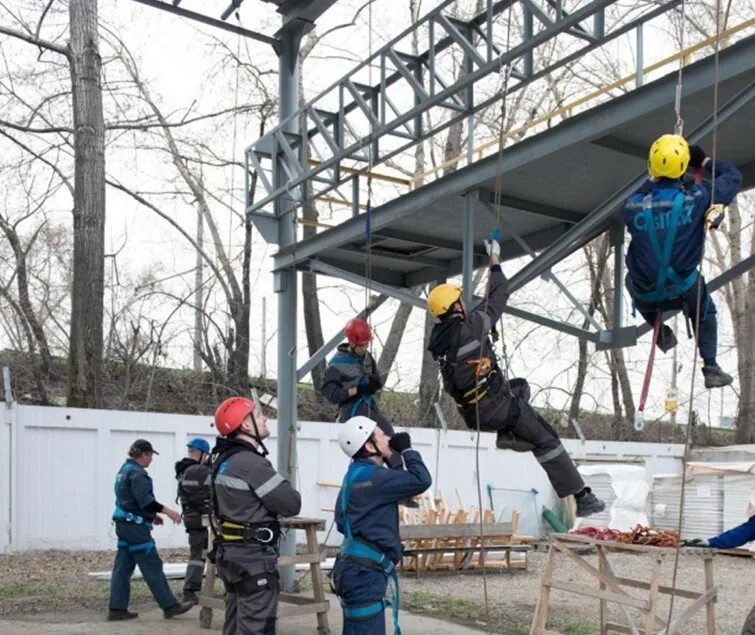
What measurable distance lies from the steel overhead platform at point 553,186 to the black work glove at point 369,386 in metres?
1.55

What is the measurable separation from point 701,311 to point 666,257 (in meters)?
0.72

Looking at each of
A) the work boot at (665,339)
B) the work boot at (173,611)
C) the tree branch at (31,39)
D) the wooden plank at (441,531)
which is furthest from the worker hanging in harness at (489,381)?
the tree branch at (31,39)

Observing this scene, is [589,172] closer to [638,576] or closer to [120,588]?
[120,588]

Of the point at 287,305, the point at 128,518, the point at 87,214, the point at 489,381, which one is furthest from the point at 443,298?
the point at 87,214

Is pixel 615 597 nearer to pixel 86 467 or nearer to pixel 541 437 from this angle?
pixel 541 437

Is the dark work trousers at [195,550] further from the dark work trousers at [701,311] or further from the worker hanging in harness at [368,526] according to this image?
the dark work trousers at [701,311]

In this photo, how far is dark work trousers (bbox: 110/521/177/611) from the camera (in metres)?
9.89

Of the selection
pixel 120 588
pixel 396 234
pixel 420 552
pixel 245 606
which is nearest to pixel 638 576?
pixel 420 552

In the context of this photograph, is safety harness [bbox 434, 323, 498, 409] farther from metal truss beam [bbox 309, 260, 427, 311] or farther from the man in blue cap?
the man in blue cap

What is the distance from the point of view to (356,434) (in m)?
6.68

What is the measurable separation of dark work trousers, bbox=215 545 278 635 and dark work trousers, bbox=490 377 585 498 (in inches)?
81.1

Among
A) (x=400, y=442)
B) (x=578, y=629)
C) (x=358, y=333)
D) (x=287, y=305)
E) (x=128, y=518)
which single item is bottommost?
(x=578, y=629)

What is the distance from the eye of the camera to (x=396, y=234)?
35.4ft

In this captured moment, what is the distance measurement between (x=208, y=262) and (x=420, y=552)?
1127cm
